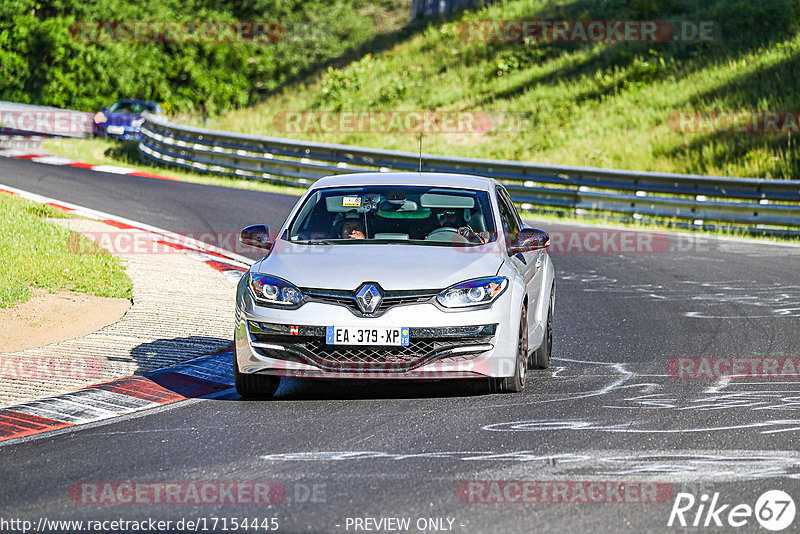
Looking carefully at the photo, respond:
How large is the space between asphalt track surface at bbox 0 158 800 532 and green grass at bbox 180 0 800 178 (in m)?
16.7

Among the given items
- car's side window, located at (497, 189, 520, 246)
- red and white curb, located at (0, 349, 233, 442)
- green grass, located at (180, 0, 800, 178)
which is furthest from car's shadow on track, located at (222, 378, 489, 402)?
green grass, located at (180, 0, 800, 178)

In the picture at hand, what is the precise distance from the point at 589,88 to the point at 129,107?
16.0m

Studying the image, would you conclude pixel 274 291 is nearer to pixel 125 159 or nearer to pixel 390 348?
pixel 390 348

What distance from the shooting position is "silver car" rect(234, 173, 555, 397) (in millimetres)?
7363

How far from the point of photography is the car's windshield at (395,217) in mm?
8406

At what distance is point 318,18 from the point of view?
210 feet

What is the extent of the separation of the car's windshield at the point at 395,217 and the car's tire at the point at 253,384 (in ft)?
3.68

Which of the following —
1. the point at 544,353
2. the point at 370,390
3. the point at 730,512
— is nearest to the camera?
the point at 730,512

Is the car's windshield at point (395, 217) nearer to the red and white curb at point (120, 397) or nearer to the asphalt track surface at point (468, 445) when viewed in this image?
the asphalt track surface at point (468, 445)

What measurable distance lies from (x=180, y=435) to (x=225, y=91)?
4693cm

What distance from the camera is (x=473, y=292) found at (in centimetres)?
754

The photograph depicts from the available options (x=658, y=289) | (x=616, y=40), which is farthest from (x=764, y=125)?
(x=658, y=289)

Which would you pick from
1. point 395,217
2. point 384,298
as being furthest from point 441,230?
point 384,298

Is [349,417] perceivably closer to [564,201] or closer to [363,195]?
[363,195]
